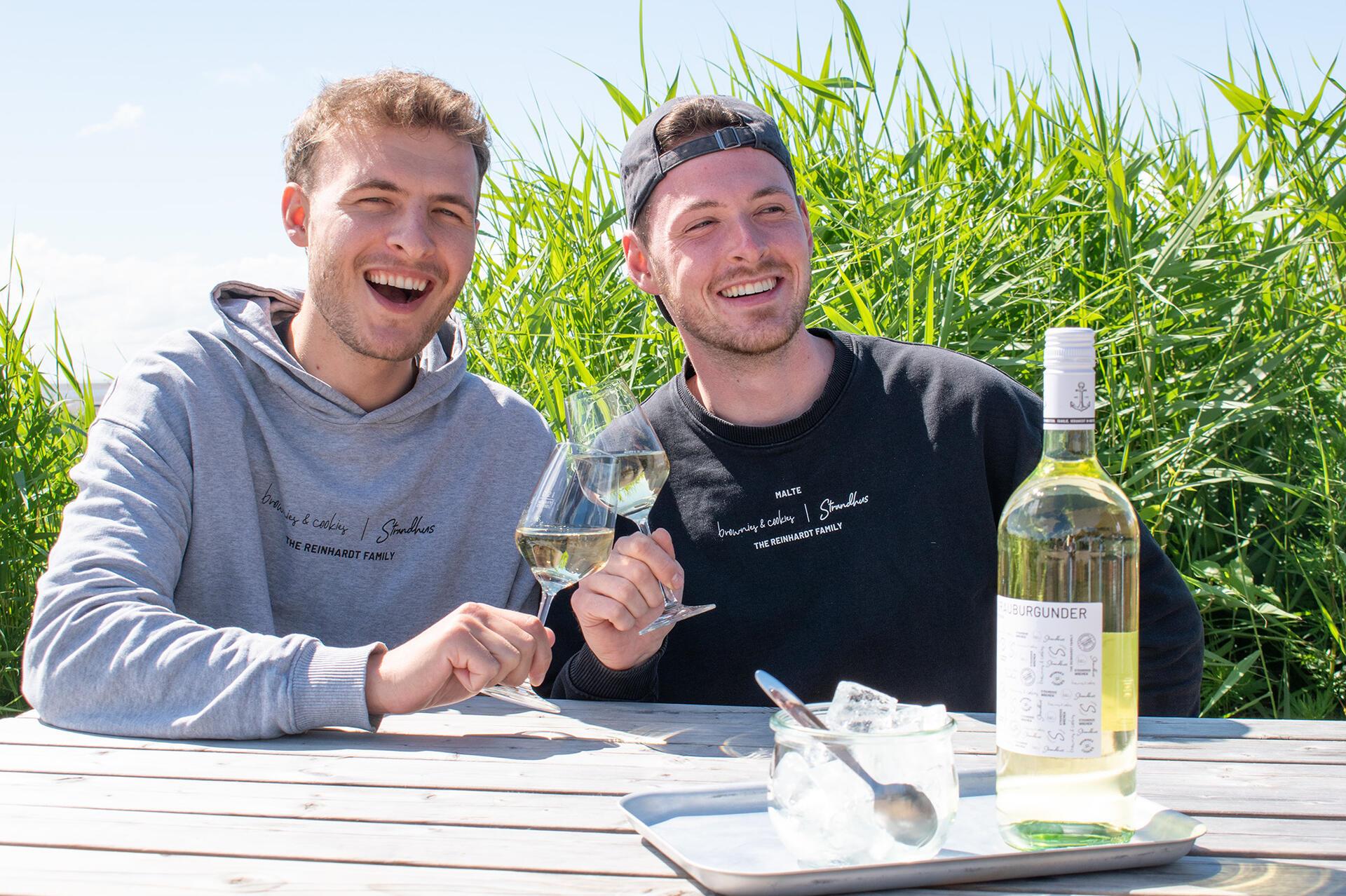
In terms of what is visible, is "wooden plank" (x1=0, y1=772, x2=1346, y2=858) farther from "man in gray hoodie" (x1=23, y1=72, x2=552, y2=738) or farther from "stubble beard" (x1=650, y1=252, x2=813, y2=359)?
"stubble beard" (x1=650, y1=252, x2=813, y2=359)

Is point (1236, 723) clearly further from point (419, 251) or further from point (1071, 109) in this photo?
point (1071, 109)

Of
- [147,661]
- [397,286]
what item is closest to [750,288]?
[397,286]

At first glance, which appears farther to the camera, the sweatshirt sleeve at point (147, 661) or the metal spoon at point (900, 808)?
the sweatshirt sleeve at point (147, 661)

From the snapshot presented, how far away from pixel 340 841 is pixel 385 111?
1568 millimetres

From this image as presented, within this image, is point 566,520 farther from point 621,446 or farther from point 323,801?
point 323,801

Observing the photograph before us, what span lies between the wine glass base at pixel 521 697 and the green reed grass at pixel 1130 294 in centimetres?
108

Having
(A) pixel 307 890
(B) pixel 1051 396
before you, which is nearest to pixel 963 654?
(B) pixel 1051 396

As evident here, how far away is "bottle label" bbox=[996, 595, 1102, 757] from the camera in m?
1.01

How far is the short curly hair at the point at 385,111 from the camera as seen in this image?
2279 mm

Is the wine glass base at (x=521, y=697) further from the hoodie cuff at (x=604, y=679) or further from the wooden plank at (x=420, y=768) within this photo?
the wooden plank at (x=420, y=768)

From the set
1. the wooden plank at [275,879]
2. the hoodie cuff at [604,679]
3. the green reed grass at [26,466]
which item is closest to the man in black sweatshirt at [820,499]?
the hoodie cuff at [604,679]

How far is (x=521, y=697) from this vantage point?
1.89 metres

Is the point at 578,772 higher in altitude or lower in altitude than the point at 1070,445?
lower

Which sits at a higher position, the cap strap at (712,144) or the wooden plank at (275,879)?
the cap strap at (712,144)
